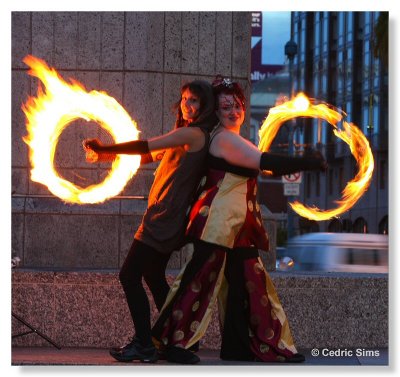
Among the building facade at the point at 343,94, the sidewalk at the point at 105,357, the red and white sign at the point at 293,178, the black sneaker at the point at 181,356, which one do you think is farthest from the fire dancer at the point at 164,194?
Answer: the building facade at the point at 343,94

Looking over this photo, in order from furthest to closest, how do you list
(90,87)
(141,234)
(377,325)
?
(90,87)
(377,325)
(141,234)

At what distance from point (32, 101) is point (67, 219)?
0.99m

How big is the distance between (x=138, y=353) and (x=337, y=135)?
1.97 metres

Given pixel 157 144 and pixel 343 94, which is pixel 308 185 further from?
pixel 157 144

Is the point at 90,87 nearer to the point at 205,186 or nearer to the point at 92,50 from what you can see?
the point at 92,50

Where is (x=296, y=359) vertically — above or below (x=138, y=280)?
below

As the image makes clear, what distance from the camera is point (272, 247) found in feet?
31.7

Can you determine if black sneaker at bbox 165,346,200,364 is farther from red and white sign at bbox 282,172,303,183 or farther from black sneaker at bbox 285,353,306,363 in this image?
red and white sign at bbox 282,172,303,183

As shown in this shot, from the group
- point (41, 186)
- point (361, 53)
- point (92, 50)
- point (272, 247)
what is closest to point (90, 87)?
point (92, 50)

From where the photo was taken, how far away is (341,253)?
13.5 m

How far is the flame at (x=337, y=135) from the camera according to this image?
8.07 meters

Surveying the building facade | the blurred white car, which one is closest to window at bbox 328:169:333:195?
the building facade

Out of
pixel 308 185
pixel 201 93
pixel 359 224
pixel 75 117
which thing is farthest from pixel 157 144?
pixel 308 185

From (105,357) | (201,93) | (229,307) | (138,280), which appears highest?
(201,93)
